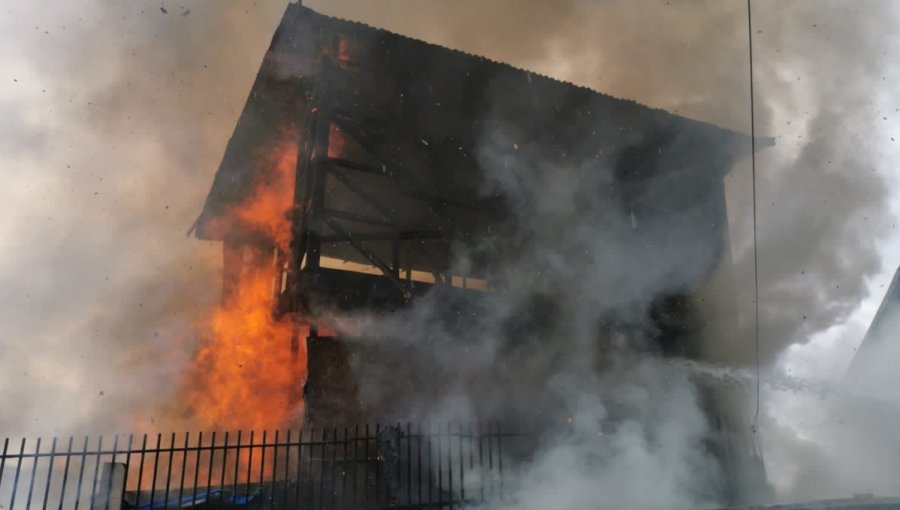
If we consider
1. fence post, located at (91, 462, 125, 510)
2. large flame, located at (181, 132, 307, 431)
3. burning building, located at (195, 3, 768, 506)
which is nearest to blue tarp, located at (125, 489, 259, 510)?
fence post, located at (91, 462, 125, 510)

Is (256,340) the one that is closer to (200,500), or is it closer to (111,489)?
(200,500)

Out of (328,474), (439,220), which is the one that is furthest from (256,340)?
(328,474)

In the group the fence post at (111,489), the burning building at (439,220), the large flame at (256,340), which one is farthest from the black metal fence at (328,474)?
the large flame at (256,340)

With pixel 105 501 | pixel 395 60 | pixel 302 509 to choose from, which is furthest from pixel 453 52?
pixel 105 501

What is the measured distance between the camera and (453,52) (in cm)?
895

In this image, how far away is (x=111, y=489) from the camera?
18.8 feet

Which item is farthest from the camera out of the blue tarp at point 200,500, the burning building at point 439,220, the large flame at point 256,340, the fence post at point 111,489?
the large flame at point 256,340

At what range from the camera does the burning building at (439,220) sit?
8.28 metres

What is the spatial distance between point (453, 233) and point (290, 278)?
2.84m

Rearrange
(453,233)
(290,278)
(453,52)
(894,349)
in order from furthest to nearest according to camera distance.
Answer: (894,349), (453,233), (453,52), (290,278)

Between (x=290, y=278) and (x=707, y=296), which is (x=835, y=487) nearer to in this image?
(x=707, y=296)

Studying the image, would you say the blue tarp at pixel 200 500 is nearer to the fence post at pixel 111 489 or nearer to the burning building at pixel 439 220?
the fence post at pixel 111 489

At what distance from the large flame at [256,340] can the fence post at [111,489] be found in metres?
2.79

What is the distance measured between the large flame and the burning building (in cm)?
5
